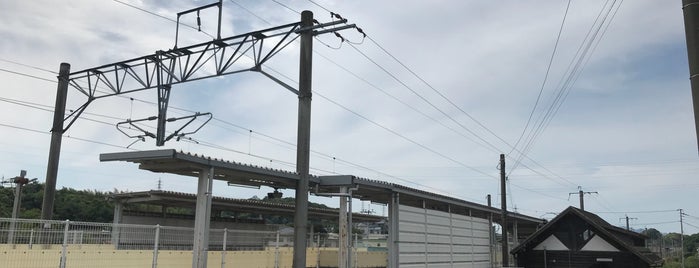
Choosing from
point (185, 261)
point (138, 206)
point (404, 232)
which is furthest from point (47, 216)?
point (138, 206)

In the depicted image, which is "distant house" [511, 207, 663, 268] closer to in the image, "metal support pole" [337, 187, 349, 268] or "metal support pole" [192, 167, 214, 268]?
"metal support pole" [337, 187, 349, 268]

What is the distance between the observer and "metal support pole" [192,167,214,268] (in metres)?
14.4

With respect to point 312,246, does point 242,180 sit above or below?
above

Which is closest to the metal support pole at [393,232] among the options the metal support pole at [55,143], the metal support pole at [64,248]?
the metal support pole at [64,248]

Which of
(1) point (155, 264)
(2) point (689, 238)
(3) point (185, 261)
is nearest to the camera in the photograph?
(1) point (155, 264)

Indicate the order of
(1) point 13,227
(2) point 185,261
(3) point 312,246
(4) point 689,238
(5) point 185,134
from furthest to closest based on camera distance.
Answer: (4) point 689,238 → (3) point 312,246 → (5) point 185,134 → (2) point 185,261 → (1) point 13,227

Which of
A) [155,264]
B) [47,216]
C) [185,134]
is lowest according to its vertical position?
[155,264]

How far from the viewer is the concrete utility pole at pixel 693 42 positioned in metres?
5.93

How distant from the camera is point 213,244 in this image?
18.7 meters

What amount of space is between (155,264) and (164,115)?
523 cm

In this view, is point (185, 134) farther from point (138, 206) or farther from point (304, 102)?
point (138, 206)

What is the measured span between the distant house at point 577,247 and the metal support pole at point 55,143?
2101 centimetres

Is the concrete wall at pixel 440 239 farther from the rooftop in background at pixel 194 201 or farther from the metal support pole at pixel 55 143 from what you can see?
the metal support pole at pixel 55 143

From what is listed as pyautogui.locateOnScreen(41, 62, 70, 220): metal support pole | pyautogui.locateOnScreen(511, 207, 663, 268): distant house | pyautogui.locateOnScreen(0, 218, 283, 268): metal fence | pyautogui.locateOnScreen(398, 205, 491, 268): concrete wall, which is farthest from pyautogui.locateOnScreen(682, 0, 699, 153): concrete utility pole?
pyautogui.locateOnScreen(511, 207, 663, 268): distant house
